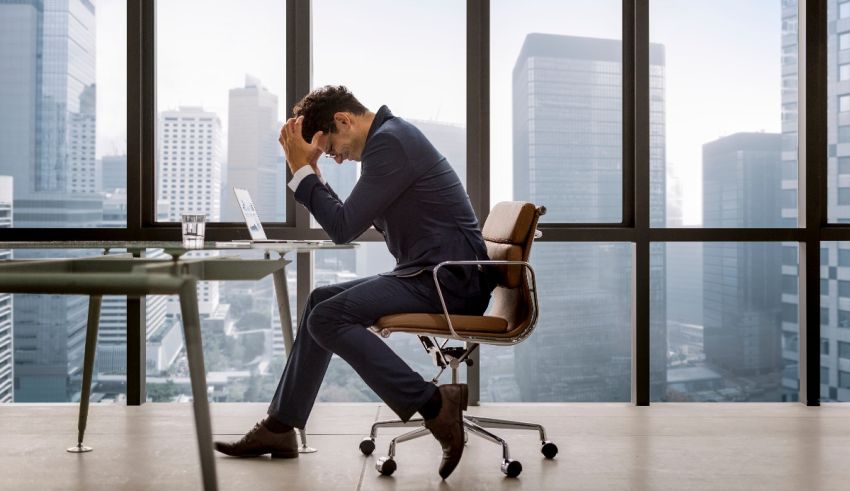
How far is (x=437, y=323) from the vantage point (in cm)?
271

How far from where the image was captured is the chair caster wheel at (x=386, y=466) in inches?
105

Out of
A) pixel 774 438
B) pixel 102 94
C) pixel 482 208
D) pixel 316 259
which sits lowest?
pixel 774 438

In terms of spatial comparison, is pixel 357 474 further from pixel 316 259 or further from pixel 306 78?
pixel 306 78

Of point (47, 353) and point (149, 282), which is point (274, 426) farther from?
point (47, 353)

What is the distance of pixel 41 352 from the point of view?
12.7 ft

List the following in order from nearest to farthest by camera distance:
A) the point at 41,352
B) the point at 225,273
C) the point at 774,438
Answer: the point at 225,273
the point at 774,438
the point at 41,352

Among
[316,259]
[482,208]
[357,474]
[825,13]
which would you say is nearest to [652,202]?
[482,208]

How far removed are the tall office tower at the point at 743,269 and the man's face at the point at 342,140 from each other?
1.92 m

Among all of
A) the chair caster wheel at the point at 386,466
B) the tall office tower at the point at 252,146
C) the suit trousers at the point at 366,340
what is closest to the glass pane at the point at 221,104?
the tall office tower at the point at 252,146

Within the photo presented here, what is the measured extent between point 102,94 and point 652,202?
274 cm

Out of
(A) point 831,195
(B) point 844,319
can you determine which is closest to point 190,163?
(A) point 831,195

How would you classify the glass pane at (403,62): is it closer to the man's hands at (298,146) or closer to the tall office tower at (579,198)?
the tall office tower at (579,198)

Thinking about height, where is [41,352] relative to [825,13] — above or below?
below

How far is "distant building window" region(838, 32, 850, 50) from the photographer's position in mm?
3955
